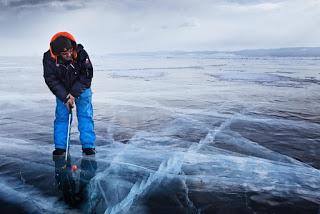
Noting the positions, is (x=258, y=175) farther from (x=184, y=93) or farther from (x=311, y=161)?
(x=184, y=93)

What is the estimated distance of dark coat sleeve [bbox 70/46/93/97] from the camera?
440 centimetres

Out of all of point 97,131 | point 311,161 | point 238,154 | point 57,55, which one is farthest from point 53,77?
point 311,161

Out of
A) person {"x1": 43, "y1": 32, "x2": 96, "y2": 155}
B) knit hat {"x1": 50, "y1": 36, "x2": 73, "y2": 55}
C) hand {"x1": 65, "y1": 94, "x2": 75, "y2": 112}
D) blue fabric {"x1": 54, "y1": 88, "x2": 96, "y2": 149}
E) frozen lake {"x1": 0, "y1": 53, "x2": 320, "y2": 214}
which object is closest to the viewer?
frozen lake {"x1": 0, "y1": 53, "x2": 320, "y2": 214}

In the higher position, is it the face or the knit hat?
the knit hat

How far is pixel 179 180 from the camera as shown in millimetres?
3814

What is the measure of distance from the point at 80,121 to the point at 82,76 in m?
0.63

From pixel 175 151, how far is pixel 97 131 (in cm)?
176

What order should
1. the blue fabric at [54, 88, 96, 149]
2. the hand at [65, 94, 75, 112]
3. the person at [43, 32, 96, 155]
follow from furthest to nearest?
the blue fabric at [54, 88, 96, 149]
the hand at [65, 94, 75, 112]
the person at [43, 32, 96, 155]

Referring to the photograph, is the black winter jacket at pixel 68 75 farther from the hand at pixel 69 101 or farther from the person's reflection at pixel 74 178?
the person's reflection at pixel 74 178

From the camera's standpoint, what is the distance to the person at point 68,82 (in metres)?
4.20

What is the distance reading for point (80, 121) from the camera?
4680 millimetres

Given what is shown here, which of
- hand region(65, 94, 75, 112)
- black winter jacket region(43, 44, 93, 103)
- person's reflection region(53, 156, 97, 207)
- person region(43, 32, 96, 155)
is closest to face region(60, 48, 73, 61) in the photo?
person region(43, 32, 96, 155)

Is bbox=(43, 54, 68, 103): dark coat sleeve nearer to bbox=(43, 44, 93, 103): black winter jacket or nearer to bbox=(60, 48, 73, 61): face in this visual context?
bbox=(43, 44, 93, 103): black winter jacket

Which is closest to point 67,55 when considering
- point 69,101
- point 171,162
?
point 69,101
